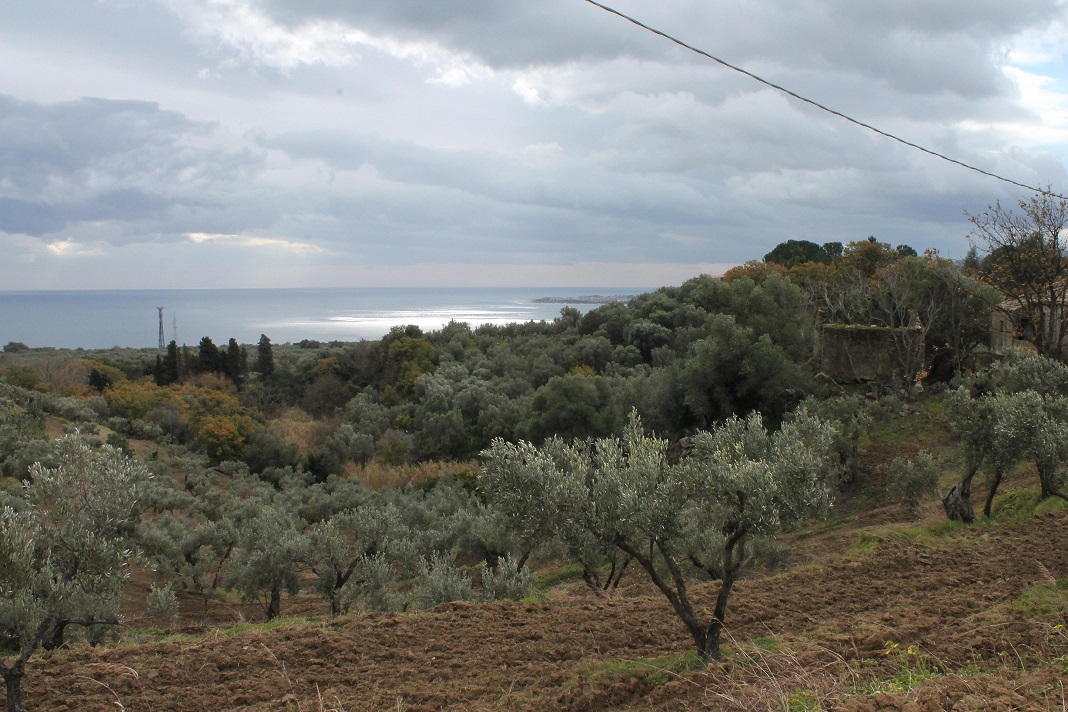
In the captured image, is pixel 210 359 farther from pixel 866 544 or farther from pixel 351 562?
pixel 866 544

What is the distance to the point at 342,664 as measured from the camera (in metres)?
8.23

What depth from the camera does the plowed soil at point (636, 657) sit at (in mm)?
5855

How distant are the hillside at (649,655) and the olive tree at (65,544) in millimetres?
735

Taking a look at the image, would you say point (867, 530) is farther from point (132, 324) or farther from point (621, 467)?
point (132, 324)

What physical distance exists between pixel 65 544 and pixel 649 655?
651cm

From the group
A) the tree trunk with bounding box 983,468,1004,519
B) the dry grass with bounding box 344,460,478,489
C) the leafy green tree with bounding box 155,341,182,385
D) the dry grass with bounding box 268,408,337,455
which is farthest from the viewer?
the leafy green tree with bounding box 155,341,182,385

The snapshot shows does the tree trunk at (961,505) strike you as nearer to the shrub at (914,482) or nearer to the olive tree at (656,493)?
the shrub at (914,482)

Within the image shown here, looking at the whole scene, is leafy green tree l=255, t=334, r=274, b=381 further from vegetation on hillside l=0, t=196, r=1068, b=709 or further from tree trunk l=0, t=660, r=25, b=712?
tree trunk l=0, t=660, r=25, b=712

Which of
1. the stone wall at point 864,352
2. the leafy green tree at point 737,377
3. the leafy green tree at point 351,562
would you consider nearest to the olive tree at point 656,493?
the leafy green tree at point 351,562

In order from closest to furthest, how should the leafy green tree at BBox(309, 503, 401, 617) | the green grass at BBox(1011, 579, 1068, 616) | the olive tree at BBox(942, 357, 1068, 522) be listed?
the green grass at BBox(1011, 579, 1068, 616) < the olive tree at BBox(942, 357, 1068, 522) < the leafy green tree at BBox(309, 503, 401, 617)

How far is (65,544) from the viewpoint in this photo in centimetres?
741

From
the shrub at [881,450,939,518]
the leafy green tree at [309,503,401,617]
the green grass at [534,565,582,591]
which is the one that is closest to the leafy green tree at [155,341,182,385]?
the green grass at [534,565,582,591]

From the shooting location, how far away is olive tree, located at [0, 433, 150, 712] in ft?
22.0

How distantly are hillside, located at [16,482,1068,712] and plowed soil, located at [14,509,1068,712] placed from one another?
26 millimetres
